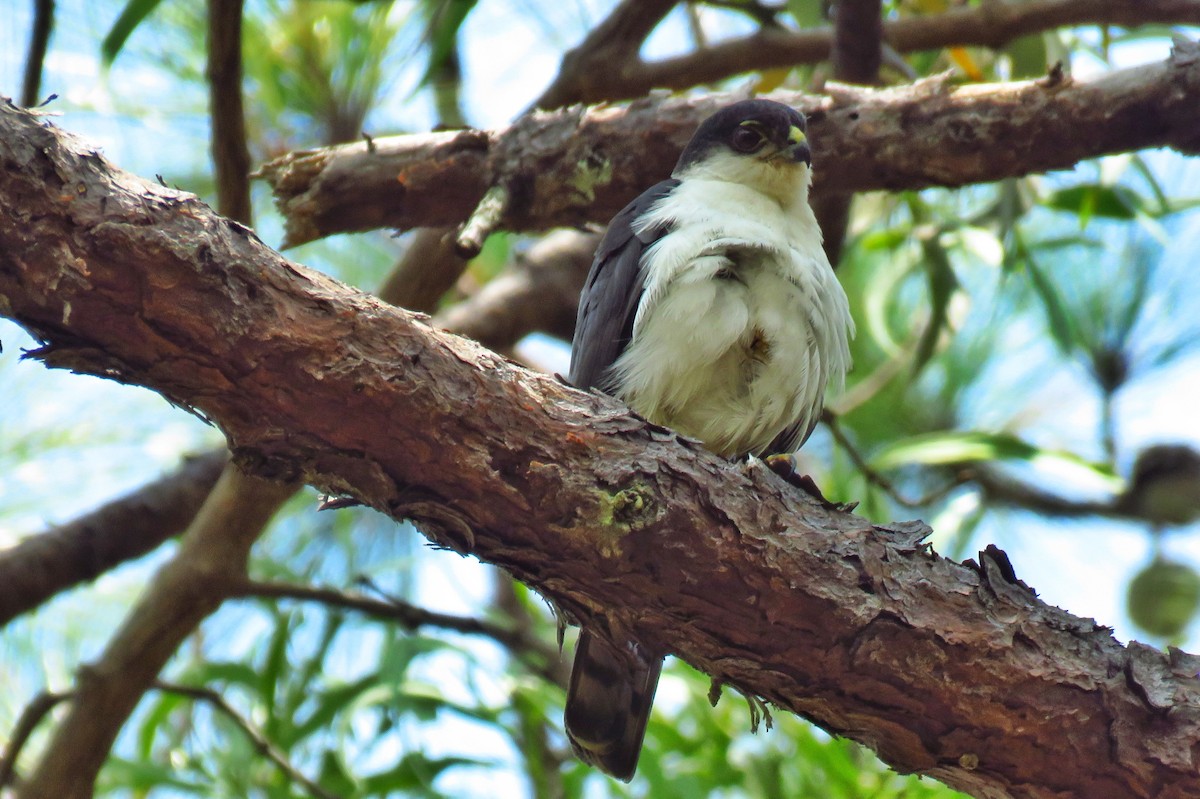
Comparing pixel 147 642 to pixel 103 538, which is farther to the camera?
pixel 103 538

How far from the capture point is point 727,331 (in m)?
3.50

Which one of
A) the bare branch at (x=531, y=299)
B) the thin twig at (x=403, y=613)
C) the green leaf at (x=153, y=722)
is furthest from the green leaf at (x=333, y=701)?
the bare branch at (x=531, y=299)

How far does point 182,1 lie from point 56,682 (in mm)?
4088

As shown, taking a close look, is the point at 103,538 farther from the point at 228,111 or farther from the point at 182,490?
the point at 228,111

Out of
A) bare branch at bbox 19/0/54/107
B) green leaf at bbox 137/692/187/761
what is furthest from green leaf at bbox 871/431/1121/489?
bare branch at bbox 19/0/54/107

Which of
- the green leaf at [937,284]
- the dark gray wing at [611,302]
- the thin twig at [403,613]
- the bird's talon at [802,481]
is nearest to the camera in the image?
the bird's talon at [802,481]

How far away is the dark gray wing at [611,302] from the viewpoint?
147 inches

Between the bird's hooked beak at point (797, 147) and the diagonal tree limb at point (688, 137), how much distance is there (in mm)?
273

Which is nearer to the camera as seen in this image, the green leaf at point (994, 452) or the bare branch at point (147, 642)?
the bare branch at point (147, 642)

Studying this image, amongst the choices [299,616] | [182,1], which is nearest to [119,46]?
[182,1]

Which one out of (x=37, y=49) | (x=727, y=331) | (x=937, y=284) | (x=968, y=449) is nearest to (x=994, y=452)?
(x=968, y=449)

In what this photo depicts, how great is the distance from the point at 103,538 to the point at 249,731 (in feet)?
3.49

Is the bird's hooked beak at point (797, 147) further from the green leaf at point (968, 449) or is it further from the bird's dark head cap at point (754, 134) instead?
the green leaf at point (968, 449)

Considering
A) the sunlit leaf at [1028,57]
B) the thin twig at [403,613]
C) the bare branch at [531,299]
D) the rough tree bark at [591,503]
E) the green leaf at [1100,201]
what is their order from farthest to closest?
A: 1. the bare branch at [531,299]
2. the sunlit leaf at [1028,57]
3. the green leaf at [1100,201]
4. the thin twig at [403,613]
5. the rough tree bark at [591,503]
